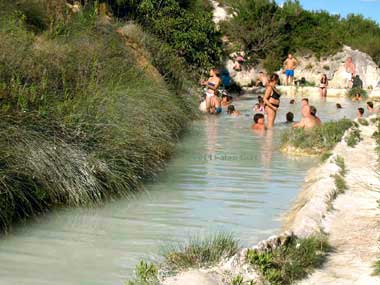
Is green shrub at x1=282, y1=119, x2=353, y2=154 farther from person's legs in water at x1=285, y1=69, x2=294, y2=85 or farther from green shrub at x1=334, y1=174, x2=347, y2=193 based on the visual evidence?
person's legs in water at x1=285, y1=69, x2=294, y2=85

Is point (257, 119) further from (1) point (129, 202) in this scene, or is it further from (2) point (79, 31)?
(1) point (129, 202)

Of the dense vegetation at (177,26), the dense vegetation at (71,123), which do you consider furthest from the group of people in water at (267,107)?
the dense vegetation at (71,123)

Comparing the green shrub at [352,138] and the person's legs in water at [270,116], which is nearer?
the green shrub at [352,138]

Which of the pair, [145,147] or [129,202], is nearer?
[129,202]

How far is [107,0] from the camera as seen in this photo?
66.1 ft

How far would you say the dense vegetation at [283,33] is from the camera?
34000 mm

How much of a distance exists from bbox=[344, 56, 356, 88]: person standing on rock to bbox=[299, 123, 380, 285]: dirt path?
25487 mm

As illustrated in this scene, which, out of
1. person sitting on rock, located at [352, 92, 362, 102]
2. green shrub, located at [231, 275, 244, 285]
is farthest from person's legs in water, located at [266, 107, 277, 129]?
person sitting on rock, located at [352, 92, 362, 102]

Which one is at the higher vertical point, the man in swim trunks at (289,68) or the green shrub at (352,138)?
the man in swim trunks at (289,68)

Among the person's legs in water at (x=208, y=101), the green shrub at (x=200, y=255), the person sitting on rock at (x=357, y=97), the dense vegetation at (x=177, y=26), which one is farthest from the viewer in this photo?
the person sitting on rock at (x=357, y=97)

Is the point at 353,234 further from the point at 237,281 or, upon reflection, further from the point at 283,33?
the point at 283,33

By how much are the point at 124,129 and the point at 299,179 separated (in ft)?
9.34

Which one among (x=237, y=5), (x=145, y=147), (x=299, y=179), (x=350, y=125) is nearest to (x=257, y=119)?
(x=350, y=125)

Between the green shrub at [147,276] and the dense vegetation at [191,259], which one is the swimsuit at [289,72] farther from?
the green shrub at [147,276]
